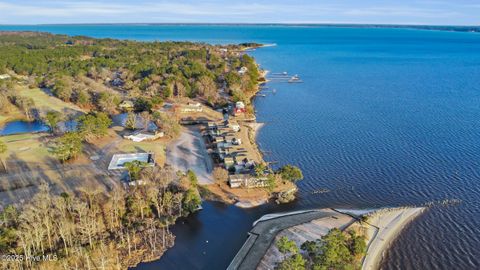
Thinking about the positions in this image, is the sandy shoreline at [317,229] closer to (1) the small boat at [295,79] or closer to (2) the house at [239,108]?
(2) the house at [239,108]

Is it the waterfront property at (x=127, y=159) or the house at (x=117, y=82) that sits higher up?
the house at (x=117, y=82)

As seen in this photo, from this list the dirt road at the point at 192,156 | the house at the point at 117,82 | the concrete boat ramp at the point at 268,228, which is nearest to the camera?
the concrete boat ramp at the point at 268,228

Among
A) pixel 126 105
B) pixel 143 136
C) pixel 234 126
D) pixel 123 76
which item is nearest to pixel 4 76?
pixel 123 76

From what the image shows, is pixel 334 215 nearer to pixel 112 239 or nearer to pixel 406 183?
pixel 406 183

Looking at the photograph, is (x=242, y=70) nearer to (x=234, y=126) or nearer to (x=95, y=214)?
(x=234, y=126)

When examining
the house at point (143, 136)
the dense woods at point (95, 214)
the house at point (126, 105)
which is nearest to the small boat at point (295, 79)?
the dense woods at point (95, 214)

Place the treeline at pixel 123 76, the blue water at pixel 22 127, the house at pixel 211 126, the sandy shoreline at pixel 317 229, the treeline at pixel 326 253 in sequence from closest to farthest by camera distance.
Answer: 1. the treeline at pixel 326 253
2. the sandy shoreline at pixel 317 229
3. the house at pixel 211 126
4. the blue water at pixel 22 127
5. the treeline at pixel 123 76

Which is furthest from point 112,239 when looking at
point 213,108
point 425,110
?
point 425,110
